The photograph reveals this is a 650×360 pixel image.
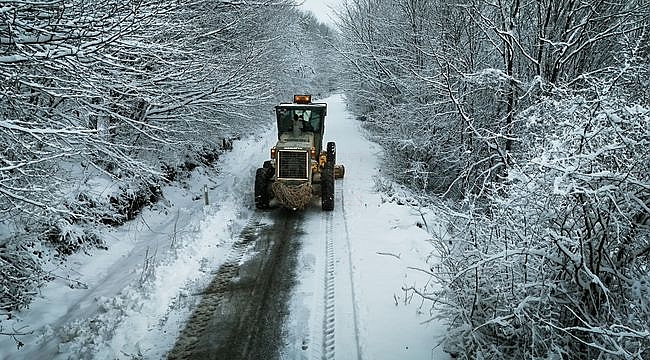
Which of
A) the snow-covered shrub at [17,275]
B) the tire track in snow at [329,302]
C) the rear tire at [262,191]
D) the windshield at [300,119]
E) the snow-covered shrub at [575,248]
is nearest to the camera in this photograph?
the snow-covered shrub at [575,248]

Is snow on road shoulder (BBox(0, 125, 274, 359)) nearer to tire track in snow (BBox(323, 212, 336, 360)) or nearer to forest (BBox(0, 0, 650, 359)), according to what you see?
forest (BBox(0, 0, 650, 359))

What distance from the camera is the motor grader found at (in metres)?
9.70

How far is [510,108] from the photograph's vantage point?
27.7 feet

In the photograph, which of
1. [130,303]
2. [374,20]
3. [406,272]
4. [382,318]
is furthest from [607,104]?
[374,20]

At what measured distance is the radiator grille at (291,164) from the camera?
32.6 ft

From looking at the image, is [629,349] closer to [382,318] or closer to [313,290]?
[382,318]

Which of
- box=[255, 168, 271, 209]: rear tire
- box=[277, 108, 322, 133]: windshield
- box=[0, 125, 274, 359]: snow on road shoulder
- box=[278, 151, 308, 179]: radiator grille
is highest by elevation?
box=[277, 108, 322, 133]: windshield

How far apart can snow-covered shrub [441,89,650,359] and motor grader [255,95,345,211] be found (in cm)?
606

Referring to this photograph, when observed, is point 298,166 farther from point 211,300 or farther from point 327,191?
point 211,300

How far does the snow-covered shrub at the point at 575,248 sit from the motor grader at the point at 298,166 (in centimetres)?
606

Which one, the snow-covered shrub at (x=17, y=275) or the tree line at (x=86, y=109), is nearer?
the tree line at (x=86, y=109)

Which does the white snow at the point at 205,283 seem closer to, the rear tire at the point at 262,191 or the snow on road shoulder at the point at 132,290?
the snow on road shoulder at the point at 132,290

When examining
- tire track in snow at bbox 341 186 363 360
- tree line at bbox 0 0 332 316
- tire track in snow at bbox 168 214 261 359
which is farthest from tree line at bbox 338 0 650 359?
tree line at bbox 0 0 332 316

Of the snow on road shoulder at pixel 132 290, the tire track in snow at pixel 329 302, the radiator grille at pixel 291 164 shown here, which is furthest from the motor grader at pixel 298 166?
the tire track in snow at pixel 329 302
